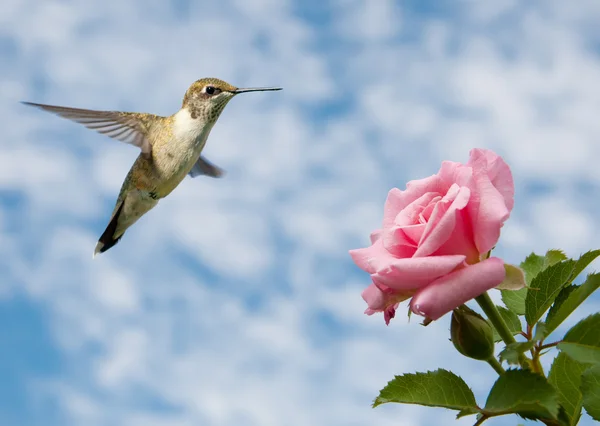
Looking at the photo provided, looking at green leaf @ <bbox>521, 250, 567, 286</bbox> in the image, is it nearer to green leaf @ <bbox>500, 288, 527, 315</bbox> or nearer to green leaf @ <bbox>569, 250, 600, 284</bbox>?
green leaf @ <bbox>500, 288, 527, 315</bbox>

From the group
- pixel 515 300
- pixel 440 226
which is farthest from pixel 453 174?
pixel 515 300

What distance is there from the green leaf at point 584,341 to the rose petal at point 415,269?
1.24ft

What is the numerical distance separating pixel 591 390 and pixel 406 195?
68 centimetres

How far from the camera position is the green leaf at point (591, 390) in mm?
1637

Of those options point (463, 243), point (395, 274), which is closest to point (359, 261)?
point (395, 274)

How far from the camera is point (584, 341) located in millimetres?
1611

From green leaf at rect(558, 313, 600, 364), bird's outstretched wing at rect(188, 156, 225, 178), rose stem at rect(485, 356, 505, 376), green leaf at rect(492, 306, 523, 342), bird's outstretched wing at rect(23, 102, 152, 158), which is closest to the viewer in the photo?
green leaf at rect(558, 313, 600, 364)

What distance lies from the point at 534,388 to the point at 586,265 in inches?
18.2

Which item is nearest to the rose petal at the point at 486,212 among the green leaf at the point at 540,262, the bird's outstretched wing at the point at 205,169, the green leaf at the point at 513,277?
the green leaf at the point at 513,277

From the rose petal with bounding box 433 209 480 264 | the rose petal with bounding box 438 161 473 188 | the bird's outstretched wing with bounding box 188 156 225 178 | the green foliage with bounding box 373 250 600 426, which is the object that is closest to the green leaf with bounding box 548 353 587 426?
the green foliage with bounding box 373 250 600 426

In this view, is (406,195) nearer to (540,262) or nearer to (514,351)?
(514,351)

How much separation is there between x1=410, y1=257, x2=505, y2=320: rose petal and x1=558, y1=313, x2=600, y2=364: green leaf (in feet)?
1.00

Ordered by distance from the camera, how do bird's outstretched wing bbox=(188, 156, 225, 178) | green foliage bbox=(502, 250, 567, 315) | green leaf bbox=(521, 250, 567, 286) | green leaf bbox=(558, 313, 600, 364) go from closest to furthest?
green leaf bbox=(558, 313, 600, 364)
green foliage bbox=(502, 250, 567, 315)
green leaf bbox=(521, 250, 567, 286)
bird's outstretched wing bbox=(188, 156, 225, 178)

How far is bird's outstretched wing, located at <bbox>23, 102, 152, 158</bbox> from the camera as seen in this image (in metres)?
5.59
